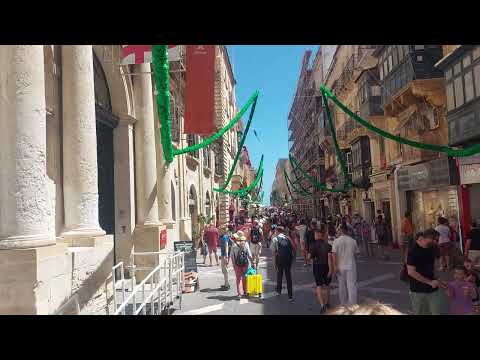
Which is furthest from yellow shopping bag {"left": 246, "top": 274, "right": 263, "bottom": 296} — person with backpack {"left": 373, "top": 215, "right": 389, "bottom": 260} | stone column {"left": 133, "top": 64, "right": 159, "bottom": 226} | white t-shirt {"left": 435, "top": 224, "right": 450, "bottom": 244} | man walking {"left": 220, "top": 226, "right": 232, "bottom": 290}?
person with backpack {"left": 373, "top": 215, "right": 389, "bottom": 260}

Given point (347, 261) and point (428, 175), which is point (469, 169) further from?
point (347, 261)

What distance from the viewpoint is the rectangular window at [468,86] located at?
1373cm

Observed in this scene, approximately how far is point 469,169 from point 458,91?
279 centimetres

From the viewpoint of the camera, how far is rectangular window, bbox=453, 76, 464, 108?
1443cm

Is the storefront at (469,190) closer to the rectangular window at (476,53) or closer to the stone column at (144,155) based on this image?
the rectangular window at (476,53)

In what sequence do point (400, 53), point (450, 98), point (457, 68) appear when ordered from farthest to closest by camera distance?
point (400, 53) → point (450, 98) → point (457, 68)

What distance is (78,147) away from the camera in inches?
319

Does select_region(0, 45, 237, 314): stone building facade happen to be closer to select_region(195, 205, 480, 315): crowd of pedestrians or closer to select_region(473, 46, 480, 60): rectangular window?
select_region(195, 205, 480, 315): crowd of pedestrians

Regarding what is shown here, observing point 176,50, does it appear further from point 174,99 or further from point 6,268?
point 174,99

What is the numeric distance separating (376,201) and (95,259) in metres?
21.8

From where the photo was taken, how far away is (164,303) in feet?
26.9

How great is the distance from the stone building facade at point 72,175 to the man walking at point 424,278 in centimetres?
501

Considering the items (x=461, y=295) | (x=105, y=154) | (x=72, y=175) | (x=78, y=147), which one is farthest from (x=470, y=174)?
(x=72, y=175)
